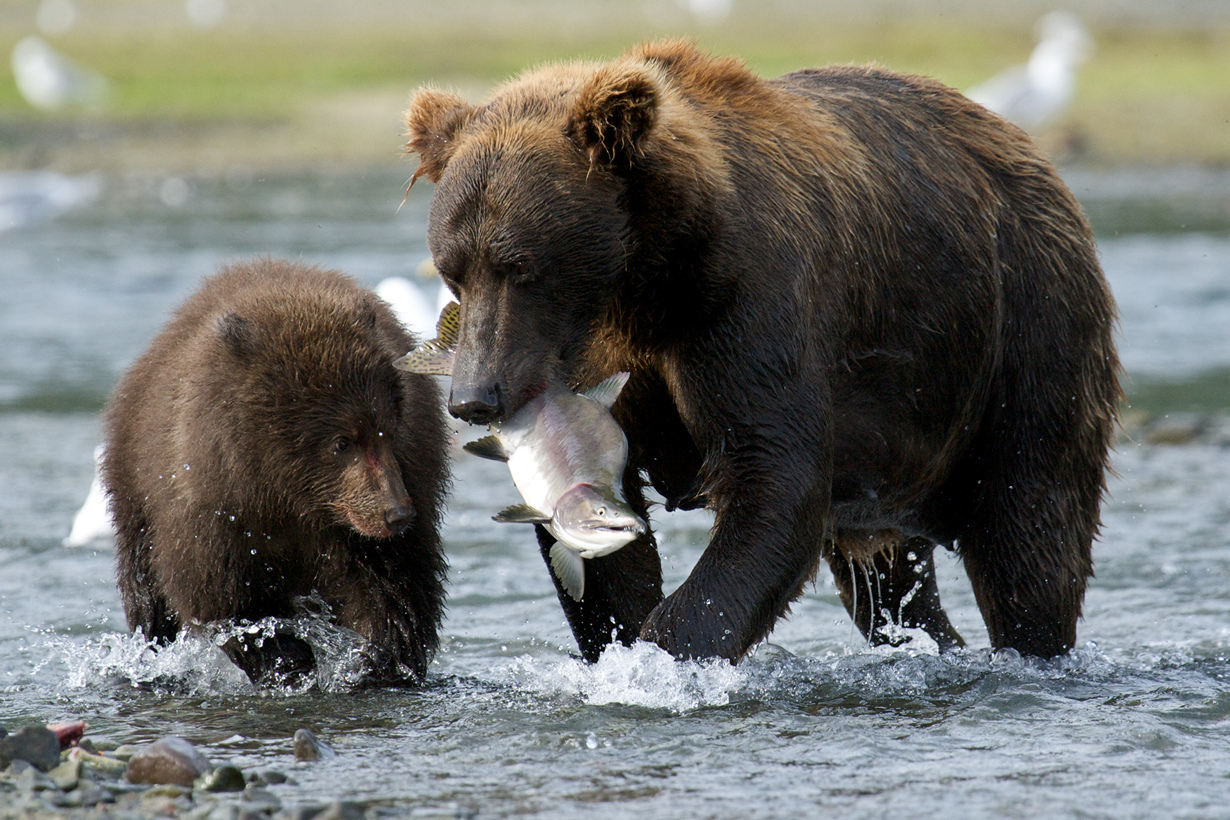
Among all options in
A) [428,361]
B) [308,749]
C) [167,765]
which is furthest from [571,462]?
[167,765]

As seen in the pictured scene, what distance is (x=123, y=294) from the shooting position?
49.5 feet

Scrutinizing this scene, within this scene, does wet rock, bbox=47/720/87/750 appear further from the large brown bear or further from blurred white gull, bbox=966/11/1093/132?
blurred white gull, bbox=966/11/1093/132

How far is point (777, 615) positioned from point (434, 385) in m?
1.70

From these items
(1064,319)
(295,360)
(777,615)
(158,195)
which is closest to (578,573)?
(777,615)

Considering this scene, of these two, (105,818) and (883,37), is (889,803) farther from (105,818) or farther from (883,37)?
(883,37)

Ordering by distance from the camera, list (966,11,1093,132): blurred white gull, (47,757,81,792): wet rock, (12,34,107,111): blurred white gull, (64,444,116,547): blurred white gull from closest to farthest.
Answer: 1. (47,757,81,792): wet rock
2. (64,444,116,547): blurred white gull
3. (966,11,1093,132): blurred white gull
4. (12,34,107,111): blurred white gull

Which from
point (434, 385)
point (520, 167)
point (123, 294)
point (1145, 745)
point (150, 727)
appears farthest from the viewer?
point (123, 294)

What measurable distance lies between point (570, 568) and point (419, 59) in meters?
30.0

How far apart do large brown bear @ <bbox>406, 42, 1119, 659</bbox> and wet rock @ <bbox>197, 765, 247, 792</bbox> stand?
1117 mm

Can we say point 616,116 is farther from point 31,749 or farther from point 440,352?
point 31,749

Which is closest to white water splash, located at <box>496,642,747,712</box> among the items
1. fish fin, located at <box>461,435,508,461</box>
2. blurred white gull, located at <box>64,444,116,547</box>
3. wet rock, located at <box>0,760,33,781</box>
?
fish fin, located at <box>461,435,508,461</box>

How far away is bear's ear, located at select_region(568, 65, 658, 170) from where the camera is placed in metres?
4.32

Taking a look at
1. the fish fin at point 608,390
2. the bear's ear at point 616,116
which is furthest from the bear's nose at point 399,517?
the bear's ear at point 616,116

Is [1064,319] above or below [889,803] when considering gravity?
above
